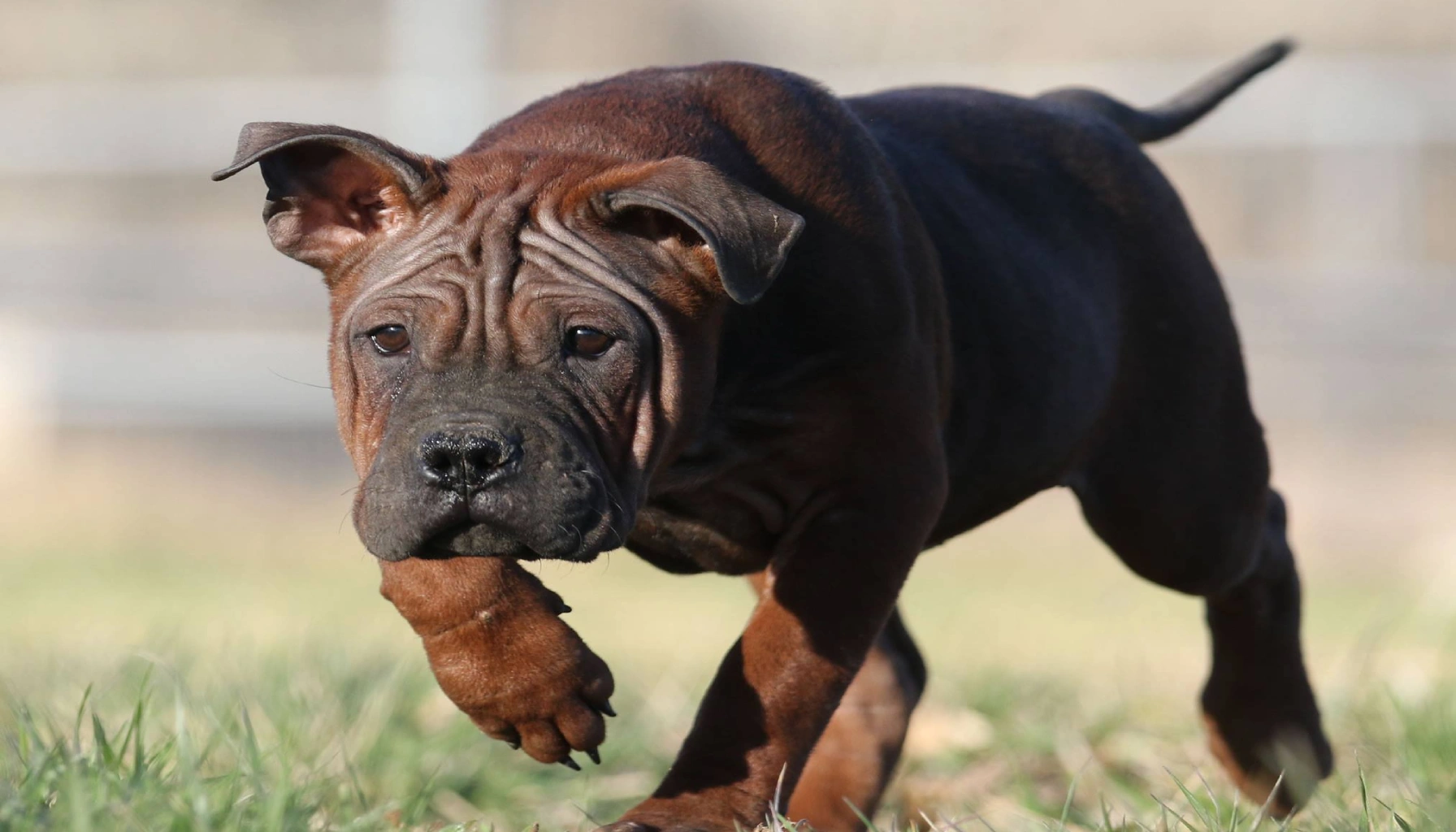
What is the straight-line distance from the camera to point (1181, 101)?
5.45m

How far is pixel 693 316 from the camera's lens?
3453 mm

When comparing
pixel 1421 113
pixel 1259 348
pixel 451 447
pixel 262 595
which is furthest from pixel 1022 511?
pixel 451 447

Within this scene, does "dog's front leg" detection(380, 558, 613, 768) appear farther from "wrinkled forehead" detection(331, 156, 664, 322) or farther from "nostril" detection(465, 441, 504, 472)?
"wrinkled forehead" detection(331, 156, 664, 322)

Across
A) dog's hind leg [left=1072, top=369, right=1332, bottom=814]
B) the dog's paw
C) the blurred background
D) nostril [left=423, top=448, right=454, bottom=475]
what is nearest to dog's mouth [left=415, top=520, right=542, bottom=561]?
nostril [left=423, top=448, right=454, bottom=475]

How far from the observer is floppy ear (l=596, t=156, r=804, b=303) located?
10.3 ft

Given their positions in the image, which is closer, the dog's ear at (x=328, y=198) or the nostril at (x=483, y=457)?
the nostril at (x=483, y=457)

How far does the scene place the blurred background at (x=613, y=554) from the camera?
9281 mm

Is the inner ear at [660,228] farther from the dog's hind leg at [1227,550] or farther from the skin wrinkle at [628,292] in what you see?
the dog's hind leg at [1227,550]

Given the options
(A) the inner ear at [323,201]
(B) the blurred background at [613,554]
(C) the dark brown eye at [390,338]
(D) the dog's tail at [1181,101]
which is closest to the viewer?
(C) the dark brown eye at [390,338]

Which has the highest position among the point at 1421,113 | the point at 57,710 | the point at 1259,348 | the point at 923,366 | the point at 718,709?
the point at 923,366

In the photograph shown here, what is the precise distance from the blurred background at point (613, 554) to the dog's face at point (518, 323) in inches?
163

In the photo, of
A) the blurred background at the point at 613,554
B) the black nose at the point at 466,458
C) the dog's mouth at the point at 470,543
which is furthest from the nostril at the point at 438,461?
the blurred background at the point at 613,554

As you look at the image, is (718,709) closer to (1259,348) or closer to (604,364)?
(604,364)

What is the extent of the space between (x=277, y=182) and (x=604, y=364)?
81 cm
